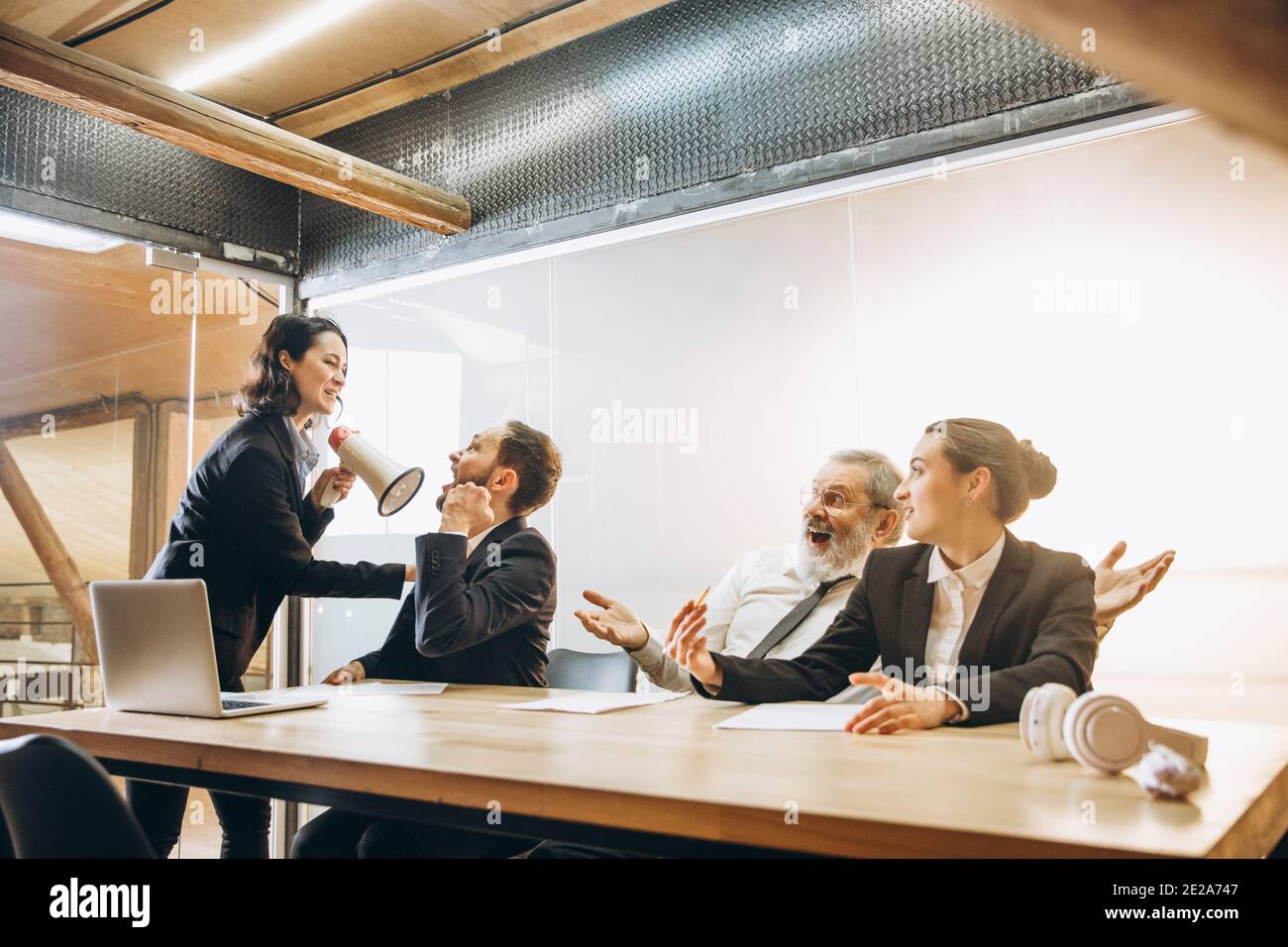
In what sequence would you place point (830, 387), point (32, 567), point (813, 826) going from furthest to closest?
point (32, 567)
point (830, 387)
point (813, 826)

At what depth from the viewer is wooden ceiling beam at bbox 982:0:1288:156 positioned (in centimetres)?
61

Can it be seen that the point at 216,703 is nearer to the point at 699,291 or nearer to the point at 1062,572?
the point at 1062,572

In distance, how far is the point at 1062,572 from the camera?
2.00 meters

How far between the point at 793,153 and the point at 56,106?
2923 mm

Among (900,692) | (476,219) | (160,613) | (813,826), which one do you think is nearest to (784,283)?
(476,219)

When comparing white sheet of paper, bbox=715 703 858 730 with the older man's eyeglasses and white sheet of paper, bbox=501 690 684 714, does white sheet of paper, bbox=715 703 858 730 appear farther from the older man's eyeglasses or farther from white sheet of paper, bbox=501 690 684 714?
the older man's eyeglasses

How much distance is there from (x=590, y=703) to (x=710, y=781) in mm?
925

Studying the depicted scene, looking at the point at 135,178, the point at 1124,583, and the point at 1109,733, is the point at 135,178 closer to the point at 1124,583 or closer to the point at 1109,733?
the point at 1124,583

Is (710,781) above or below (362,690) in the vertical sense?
above

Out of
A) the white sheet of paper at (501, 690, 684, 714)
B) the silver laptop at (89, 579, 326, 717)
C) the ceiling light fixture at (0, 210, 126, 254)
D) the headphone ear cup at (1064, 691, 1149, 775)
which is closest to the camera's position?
the headphone ear cup at (1064, 691, 1149, 775)

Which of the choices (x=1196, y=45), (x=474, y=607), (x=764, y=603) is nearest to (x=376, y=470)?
(x=474, y=607)

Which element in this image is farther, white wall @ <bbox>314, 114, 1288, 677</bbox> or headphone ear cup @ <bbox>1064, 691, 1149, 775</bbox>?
white wall @ <bbox>314, 114, 1288, 677</bbox>

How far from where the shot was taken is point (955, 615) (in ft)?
7.02

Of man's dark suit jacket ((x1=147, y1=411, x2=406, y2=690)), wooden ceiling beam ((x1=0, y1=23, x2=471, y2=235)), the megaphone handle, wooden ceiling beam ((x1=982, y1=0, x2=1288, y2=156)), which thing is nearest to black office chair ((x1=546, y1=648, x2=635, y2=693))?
man's dark suit jacket ((x1=147, y1=411, x2=406, y2=690))
